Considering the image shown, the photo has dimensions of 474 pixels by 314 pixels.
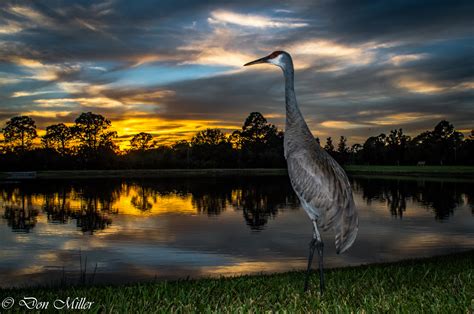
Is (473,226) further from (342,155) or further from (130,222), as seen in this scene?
(342,155)

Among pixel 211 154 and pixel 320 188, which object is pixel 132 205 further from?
pixel 211 154

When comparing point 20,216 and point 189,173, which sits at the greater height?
point 189,173

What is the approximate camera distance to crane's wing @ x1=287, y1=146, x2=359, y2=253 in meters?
6.66

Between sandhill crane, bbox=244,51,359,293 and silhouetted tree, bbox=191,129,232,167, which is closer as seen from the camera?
sandhill crane, bbox=244,51,359,293

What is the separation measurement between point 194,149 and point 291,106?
94.5 meters

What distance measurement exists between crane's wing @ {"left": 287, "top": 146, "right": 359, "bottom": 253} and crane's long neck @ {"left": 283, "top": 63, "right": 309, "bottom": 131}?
45 centimetres

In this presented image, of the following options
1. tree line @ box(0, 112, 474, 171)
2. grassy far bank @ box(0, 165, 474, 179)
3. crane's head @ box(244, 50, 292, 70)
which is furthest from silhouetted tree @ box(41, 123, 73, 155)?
crane's head @ box(244, 50, 292, 70)

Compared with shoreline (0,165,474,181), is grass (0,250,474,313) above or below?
above

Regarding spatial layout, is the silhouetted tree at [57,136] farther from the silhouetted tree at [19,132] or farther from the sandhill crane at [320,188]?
the sandhill crane at [320,188]

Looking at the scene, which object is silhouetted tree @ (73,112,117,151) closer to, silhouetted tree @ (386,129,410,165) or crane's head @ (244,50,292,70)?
silhouetted tree @ (386,129,410,165)

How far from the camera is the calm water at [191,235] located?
52.1 ft

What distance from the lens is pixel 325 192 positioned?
6.66 m

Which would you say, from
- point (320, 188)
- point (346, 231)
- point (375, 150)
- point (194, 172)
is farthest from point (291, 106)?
point (375, 150)

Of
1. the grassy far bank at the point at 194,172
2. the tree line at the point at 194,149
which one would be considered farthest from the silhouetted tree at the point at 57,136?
the grassy far bank at the point at 194,172
